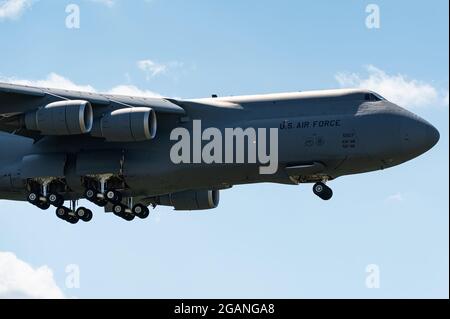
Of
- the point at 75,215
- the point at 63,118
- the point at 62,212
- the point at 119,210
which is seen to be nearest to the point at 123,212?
the point at 119,210

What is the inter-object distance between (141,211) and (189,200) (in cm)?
214

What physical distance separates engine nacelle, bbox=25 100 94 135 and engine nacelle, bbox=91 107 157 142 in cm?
55

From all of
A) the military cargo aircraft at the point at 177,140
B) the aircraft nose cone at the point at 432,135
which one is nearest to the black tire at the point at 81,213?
the military cargo aircraft at the point at 177,140

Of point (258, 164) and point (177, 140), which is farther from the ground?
point (177, 140)

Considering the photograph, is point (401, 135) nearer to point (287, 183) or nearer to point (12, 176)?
point (287, 183)

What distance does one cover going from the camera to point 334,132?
27625 mm

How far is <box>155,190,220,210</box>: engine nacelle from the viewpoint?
3369 centimetres

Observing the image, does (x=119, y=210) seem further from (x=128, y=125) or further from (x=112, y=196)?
(x=128, y=125)

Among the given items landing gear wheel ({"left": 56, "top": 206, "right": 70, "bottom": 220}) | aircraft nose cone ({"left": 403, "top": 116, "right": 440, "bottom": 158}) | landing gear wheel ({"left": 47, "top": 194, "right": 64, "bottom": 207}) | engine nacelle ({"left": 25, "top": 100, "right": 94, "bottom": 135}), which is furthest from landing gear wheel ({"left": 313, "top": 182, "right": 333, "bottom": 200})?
landing gear wheel ({"left": 56, "top": 206, "right": 70, "bottom": 220})

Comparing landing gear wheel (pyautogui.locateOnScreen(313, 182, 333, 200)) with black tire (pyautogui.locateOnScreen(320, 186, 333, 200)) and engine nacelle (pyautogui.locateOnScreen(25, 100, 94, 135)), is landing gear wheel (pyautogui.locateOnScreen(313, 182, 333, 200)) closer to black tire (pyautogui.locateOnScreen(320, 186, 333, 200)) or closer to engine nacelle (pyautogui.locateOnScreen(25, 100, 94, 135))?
black tire (pyautogui.locateOnScreen(320, 186, 333, 200))

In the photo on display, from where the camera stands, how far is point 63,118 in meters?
27.9

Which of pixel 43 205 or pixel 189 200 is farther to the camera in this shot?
pixel 189 200

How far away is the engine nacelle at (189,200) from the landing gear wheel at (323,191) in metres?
6.08
